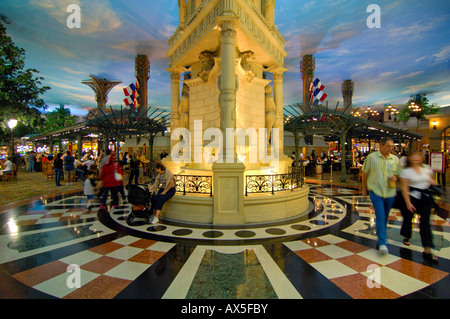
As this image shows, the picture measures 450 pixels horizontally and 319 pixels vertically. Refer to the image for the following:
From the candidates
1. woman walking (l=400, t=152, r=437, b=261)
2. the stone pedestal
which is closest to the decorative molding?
the stone pedestal

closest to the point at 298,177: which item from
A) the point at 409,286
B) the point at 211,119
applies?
the point at 211,119

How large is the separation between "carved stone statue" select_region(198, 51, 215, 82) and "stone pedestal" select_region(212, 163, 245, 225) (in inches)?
151

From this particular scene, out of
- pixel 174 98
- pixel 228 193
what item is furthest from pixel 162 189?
pixel 174 98

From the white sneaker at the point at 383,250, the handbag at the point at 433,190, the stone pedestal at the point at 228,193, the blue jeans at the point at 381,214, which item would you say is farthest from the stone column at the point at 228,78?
the handbag at the point at 433,190

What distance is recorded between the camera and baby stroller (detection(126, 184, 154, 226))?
4969 mm

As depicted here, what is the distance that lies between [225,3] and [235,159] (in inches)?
157

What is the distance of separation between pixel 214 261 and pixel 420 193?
11.3 ft

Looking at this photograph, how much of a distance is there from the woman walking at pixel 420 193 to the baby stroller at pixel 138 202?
514 centimetres

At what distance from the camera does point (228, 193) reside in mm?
5016

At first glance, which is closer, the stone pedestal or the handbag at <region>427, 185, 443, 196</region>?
the handbag at <region>427, 185, 443, 196</region>

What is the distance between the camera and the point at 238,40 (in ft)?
21.8

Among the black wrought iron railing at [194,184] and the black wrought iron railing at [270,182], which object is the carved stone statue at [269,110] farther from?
the black wrought iron railing at [194,184]

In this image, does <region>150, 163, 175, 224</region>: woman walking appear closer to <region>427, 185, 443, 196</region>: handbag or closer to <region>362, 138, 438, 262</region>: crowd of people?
<region>362, 138, 438, 262</region>: crowd of people

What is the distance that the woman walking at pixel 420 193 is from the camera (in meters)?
3.29
